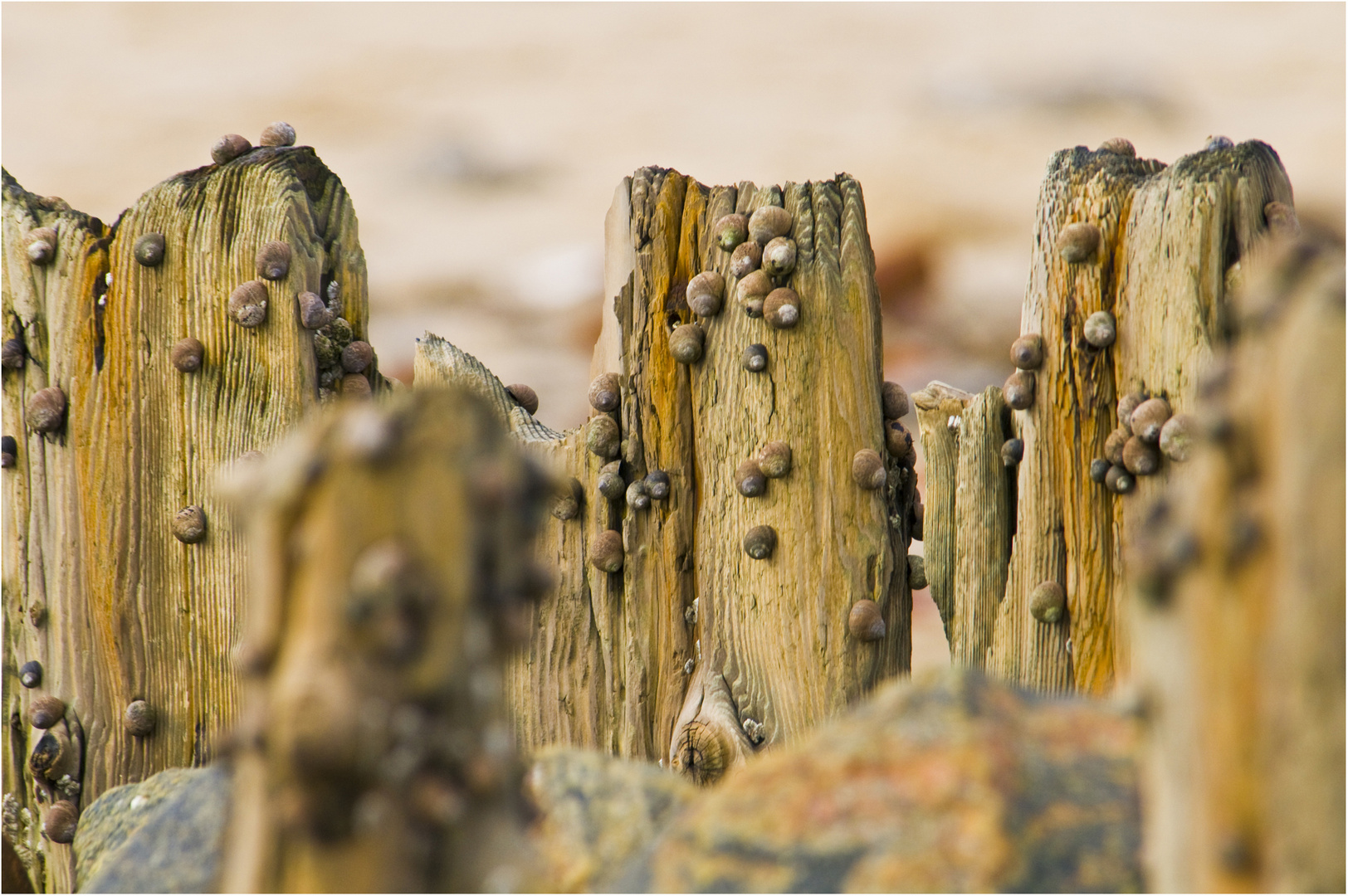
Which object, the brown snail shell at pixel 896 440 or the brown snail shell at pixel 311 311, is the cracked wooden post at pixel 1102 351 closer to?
the brown snail shell at pixel 896 440

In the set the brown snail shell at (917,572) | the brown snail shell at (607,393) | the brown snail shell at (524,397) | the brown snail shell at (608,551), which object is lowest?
the brown snail shell at (917,572)

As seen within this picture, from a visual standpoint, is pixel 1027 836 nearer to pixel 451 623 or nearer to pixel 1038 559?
pixel 451 623

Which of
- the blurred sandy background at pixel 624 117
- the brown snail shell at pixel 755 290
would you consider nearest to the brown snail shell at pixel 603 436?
the brown snail shell at pixel 755 290

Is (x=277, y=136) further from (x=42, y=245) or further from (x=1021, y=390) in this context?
(x=1021, y=390)

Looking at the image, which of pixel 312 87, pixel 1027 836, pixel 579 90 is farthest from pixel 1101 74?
pixel 1027 836

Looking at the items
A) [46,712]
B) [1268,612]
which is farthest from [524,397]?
[1268,612]

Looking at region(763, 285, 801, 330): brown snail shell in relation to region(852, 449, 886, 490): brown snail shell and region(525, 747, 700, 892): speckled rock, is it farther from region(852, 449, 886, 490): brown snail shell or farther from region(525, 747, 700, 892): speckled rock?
region(525, 747, 700, 892): speckled rock
